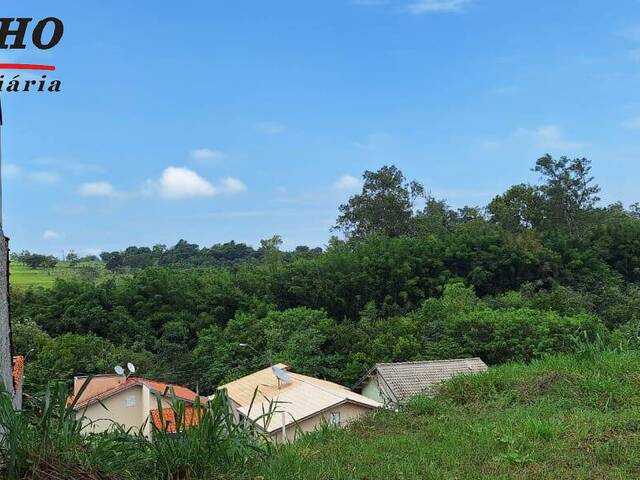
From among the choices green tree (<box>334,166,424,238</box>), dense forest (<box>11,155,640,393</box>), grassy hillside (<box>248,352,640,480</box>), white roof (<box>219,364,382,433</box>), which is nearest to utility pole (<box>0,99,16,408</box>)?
grassy hillside (<box>248,352,640,480</box>)

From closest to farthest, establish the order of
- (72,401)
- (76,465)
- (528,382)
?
(76,465) → (72,401) → (528,382)

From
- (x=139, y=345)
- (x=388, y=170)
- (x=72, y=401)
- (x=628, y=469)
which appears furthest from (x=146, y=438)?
(x=388, y=170)

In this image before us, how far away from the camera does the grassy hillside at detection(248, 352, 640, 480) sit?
3.11 meters

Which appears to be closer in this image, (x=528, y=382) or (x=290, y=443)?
(x=290, y=443)

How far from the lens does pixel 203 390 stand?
2797 centimetres

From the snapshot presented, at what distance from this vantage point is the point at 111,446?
279cm

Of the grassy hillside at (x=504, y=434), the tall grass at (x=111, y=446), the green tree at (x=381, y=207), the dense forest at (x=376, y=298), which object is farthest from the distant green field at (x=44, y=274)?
the tall grass at (x=111, y=446)

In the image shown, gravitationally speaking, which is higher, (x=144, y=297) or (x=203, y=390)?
(x=144, y=297)

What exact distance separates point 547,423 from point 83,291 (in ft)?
110

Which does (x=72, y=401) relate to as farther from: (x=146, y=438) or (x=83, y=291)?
(x=83, y=291)

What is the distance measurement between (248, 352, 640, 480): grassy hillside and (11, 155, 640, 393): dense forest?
60.0ft

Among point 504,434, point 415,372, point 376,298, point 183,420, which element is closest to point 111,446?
point 183,420

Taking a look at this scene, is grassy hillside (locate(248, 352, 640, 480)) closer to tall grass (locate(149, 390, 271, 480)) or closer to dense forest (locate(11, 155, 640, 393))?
tall grass (locate(149, 390, 271, 480))

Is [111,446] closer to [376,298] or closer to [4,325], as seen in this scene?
[4,325]
